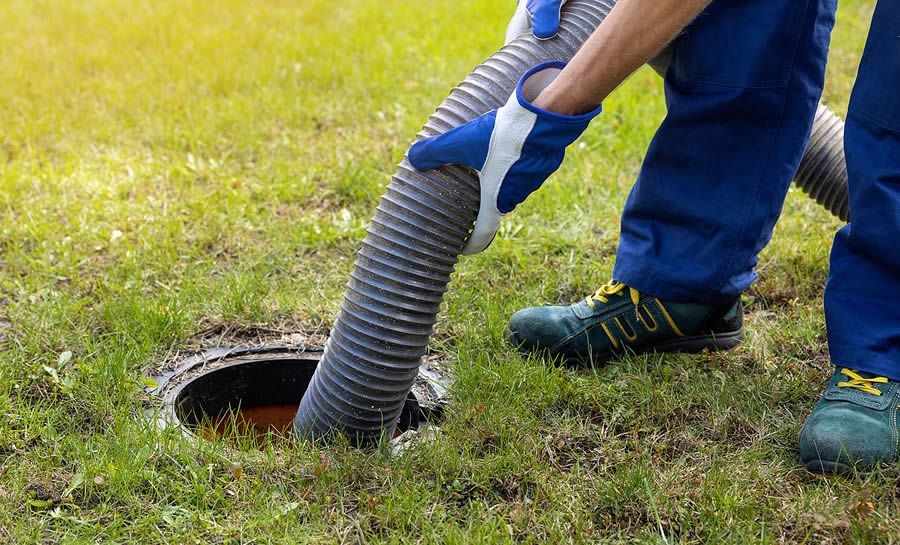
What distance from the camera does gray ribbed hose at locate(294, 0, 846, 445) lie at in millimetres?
1854

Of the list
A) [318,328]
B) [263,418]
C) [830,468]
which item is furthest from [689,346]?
[263,418]

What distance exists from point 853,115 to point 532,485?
1225 millimetres

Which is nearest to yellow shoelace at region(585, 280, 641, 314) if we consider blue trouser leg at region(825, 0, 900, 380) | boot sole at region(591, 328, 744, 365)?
boot sole at region(591, 328, 744, 365)

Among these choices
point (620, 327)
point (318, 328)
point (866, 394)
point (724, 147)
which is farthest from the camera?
point (318, 328)

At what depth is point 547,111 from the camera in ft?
5.69

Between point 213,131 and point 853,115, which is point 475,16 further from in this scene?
point 853,115

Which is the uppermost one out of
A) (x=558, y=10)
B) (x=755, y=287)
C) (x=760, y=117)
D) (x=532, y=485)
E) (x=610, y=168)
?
(x=558, y=10)

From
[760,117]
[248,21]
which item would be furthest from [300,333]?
[248,21]

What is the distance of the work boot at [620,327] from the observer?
2.36 meters

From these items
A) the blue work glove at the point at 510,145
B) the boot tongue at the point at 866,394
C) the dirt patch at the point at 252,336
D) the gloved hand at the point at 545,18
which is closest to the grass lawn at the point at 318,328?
the dirt patch at the point at 252,336

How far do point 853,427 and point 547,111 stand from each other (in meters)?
1.04

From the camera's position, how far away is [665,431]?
2.07 metres

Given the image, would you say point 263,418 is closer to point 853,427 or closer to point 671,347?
point 671,347

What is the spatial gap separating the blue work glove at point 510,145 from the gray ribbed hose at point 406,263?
0.05m
